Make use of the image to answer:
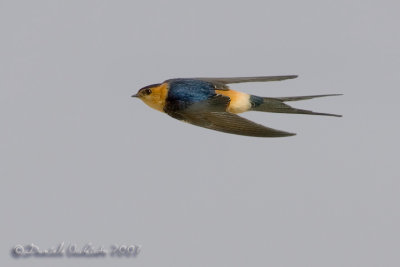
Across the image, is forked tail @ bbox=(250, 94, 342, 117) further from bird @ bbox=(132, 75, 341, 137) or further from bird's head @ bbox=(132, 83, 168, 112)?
bird's head @ bbox=(132, 83, 168, 112)

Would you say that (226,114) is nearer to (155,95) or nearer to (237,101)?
(237,101)

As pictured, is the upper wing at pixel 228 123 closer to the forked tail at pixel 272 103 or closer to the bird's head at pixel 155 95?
the bird's head at pixel 155 95

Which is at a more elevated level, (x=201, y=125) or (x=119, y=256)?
(x=201, y=125)

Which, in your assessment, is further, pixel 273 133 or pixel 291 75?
pixel 291 75

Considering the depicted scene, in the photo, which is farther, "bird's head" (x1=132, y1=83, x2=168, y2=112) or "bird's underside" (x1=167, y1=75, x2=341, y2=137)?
"bird's head" (x1=132, y1=83, x2=168, y2=112)

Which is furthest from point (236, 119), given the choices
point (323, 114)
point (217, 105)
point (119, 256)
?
point (119, 256)

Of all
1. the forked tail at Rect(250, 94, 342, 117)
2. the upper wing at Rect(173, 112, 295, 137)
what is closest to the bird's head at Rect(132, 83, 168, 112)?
the upper wing at Rect(173, 112, 295, 137)

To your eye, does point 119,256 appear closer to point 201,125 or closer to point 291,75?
point 201,125
